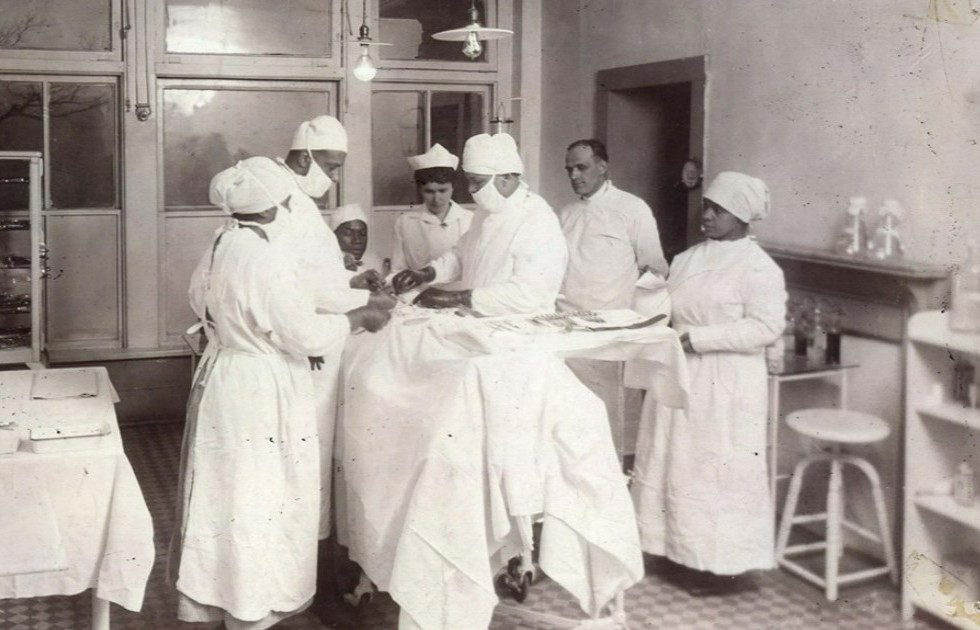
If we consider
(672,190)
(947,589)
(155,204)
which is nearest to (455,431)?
(947,589)

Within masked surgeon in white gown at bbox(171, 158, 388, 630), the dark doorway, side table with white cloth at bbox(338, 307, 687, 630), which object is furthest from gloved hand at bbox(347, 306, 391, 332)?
the dark doorway

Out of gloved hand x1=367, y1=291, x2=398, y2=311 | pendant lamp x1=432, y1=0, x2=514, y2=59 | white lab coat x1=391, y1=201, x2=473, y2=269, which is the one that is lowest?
gloved hand x1=367, y1=291, x2=398, y2=311

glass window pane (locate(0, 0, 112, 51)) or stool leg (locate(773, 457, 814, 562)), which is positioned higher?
glass window pane (locate(0, 0, 112, 51))

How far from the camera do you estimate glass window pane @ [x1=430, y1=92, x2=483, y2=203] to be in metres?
7.98

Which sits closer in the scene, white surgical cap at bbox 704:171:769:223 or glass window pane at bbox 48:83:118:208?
white surgical cap at bbox 704:171:769:223

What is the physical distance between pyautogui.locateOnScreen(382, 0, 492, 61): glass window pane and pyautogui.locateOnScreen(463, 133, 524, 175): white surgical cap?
12.1 ft

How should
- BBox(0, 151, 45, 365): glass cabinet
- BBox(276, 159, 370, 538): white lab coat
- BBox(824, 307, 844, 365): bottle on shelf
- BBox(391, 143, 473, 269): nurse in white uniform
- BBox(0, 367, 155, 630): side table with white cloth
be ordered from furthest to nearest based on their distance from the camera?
BBox(391, 143, 473, 269): nurse in white uniform < BBox(0, 151, 45, 365): glass cabinet < BBox(824, 307, 844, 365): bottle on shelf < BBox(276, 159, 370, 538): white lab coat < BBox(0, 367, 155, 630): side table with white cloth

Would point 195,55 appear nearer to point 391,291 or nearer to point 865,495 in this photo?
point 391,291

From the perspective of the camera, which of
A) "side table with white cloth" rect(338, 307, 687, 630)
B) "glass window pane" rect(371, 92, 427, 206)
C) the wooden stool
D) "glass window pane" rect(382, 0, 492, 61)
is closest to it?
"side table with white cloth" rect(338, 307, 687, 630)

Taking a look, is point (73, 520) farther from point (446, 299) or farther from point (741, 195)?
point (741, 195)

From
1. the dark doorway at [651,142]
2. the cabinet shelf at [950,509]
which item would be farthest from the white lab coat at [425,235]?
the cabinet shelf at [950,509]

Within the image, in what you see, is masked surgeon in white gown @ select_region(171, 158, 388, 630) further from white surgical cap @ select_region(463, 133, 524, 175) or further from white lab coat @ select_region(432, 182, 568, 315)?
white surgical cap @ select_region(463, 133, 524, 175)

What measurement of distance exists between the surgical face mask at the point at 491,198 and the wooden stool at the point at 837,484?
1.54 m

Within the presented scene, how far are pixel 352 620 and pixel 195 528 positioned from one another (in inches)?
30.9
